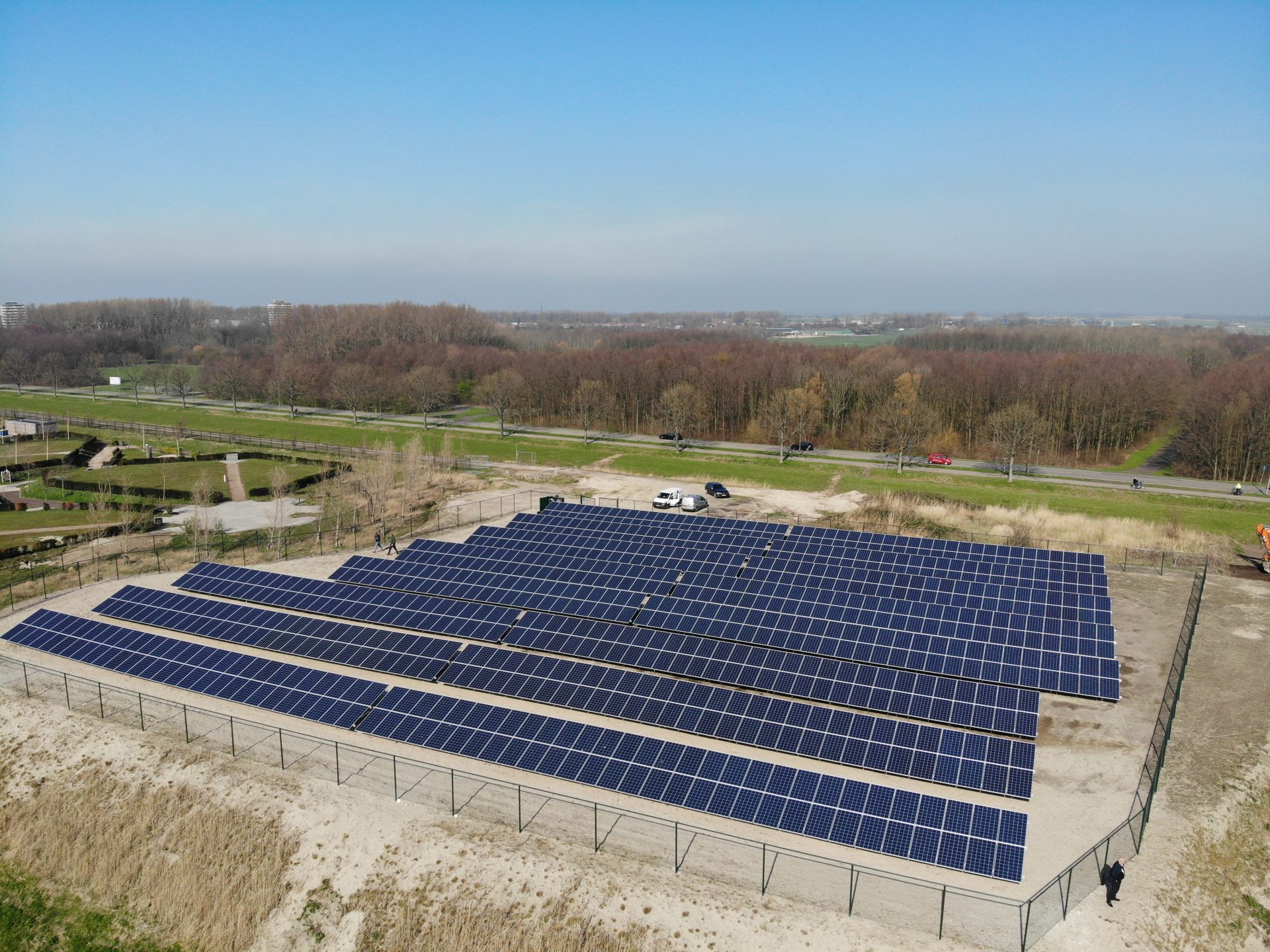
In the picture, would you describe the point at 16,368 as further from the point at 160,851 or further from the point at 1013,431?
the point at 1013,431

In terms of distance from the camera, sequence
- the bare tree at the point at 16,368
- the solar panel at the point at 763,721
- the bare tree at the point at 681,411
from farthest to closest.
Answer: the bare tree at the point at 16,368 → the bare tree at the point at 681,411 → the solar panel at the point at 763,721

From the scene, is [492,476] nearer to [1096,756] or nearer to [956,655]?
[956,655]

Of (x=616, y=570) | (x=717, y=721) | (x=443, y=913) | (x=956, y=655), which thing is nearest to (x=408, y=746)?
(x=443, y=913)

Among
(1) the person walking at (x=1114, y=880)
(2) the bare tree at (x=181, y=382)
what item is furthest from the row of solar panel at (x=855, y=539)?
(2) the bare tree at (x=181, y=382)

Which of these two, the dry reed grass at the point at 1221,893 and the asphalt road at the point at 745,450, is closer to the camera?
the dry reed grass at the point at 1221,893

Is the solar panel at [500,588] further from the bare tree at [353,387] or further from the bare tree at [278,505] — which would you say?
the bare tree at [353,387]

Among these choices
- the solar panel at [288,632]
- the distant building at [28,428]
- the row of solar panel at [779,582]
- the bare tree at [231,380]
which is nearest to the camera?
the solar panel at [288,632]

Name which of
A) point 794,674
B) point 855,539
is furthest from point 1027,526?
point 794,674
